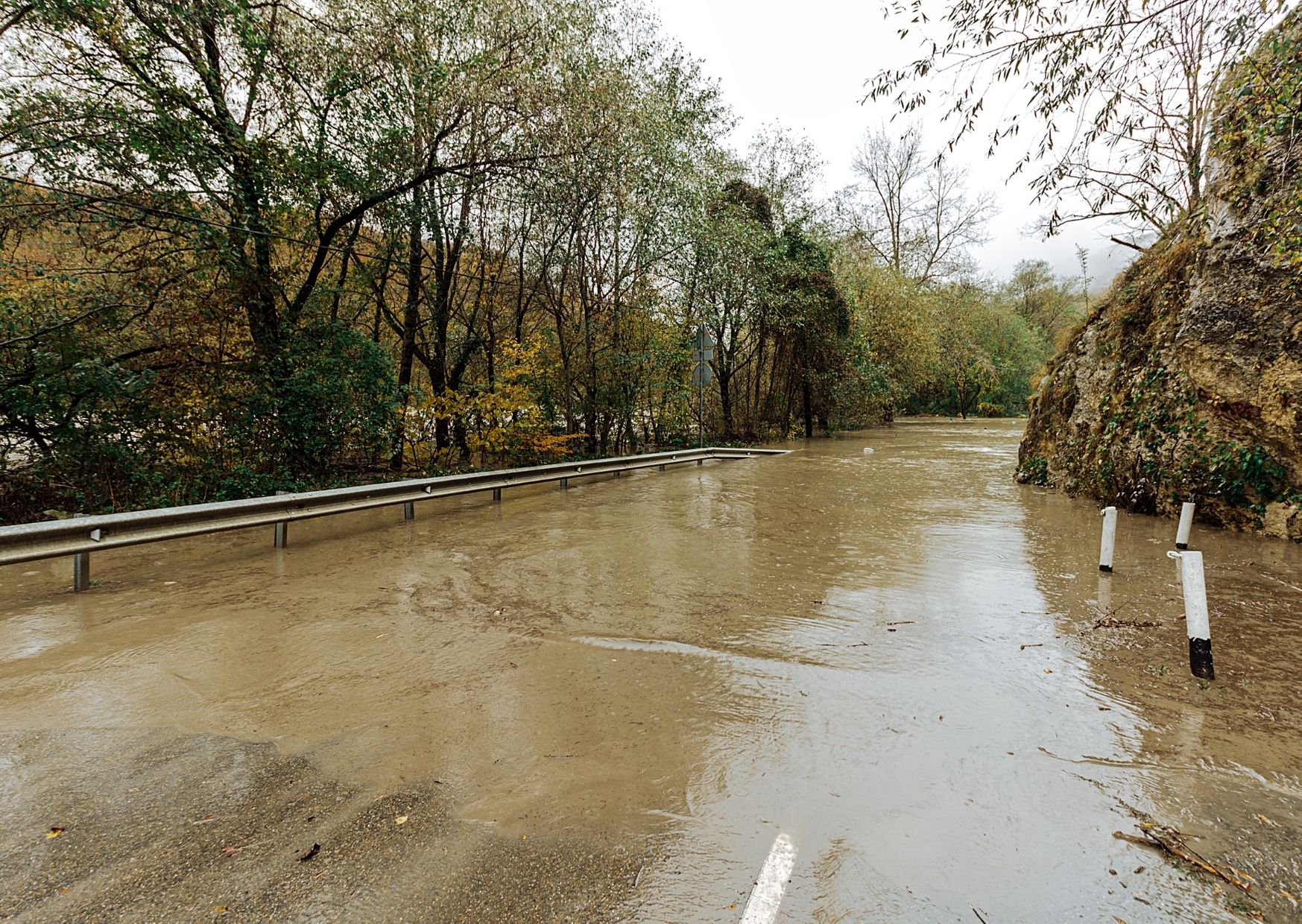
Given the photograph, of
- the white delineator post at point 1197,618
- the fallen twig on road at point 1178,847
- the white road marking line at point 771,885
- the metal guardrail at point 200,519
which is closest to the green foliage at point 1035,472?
the white delineator post at point 1197,618

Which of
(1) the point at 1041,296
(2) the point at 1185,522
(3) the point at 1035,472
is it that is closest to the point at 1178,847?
(2) the point at 1185,522

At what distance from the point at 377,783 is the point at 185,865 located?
65 cm

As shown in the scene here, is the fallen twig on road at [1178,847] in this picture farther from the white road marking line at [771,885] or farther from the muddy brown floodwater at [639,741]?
the white road marking line at [771,885]

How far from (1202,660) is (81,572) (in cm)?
845

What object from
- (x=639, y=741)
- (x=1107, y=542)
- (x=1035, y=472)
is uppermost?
Answer: (x=1035, y=472)

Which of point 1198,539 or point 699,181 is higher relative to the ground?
point 699,181

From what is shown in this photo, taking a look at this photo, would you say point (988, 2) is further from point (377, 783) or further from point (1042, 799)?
point (377, 783)

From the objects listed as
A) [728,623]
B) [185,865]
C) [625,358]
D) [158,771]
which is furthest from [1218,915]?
[625,358]

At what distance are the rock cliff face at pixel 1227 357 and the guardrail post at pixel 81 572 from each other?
1098cm

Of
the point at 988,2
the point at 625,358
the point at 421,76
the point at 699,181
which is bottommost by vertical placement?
the point at 625,358

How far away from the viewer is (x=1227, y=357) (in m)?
7.81

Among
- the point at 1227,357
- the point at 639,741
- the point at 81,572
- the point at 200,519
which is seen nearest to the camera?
the point at 639,741

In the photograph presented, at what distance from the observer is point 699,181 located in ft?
56.2

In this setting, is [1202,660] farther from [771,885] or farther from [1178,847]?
[771,885]
